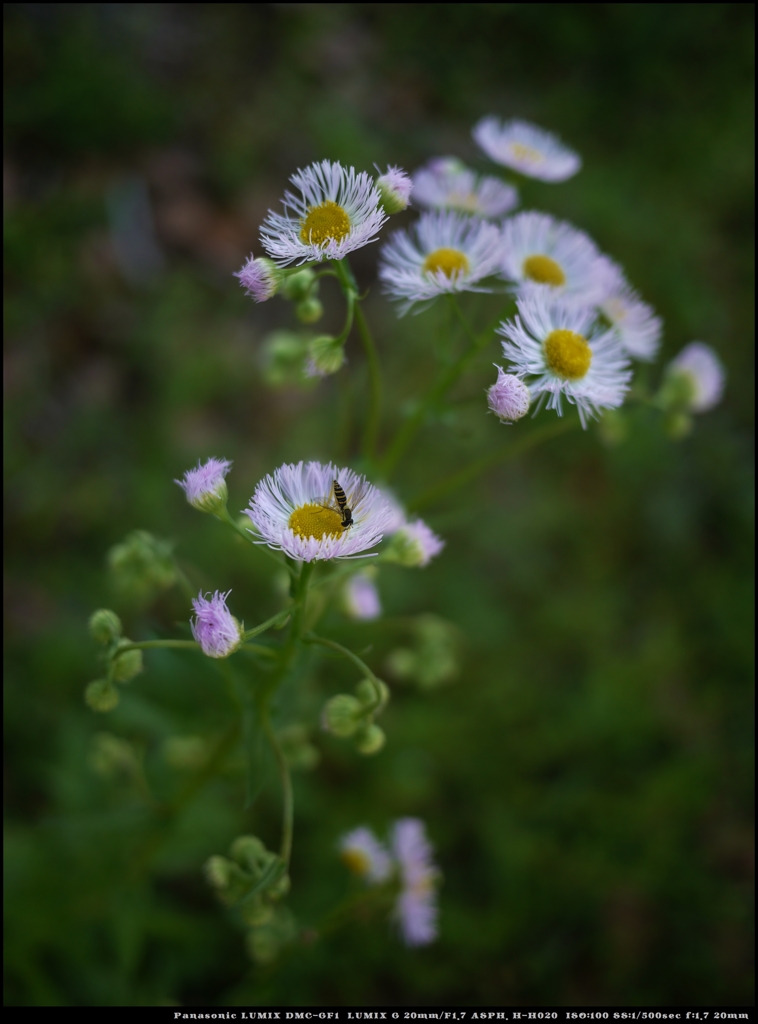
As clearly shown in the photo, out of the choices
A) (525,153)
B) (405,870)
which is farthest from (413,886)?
(525,153)

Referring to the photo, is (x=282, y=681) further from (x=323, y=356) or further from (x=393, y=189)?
(x=393, y=189)

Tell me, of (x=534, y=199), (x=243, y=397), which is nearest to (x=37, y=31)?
(x=243, y=397)

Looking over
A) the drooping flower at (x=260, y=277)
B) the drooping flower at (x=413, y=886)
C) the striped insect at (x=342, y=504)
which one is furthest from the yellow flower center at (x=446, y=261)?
the drooping flower at (x=413, y=886)

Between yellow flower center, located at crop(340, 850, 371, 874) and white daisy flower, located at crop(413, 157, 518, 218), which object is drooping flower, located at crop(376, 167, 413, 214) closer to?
white daisy flower, located at crop(413, 157, 518, 218)

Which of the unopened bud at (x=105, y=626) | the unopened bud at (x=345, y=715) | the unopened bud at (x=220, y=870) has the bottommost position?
the unopened bud at (x=220, y=870)

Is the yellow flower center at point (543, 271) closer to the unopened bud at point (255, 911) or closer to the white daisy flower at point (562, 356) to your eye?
the white daisy flower at point (562, 356)

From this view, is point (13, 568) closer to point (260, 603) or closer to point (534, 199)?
point (260, 603)

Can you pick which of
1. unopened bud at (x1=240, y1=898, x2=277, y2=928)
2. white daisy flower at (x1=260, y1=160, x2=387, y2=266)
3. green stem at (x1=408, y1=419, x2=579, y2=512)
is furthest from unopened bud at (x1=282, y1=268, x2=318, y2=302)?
unopened bud at (x1=240, y1=898, x2=277, y2=928)

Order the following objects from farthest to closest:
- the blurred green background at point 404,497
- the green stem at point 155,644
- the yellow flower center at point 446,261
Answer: the blurred green background at point 404,497 → the yellow flower center at point 446,261 → the green stem at point 155,644
